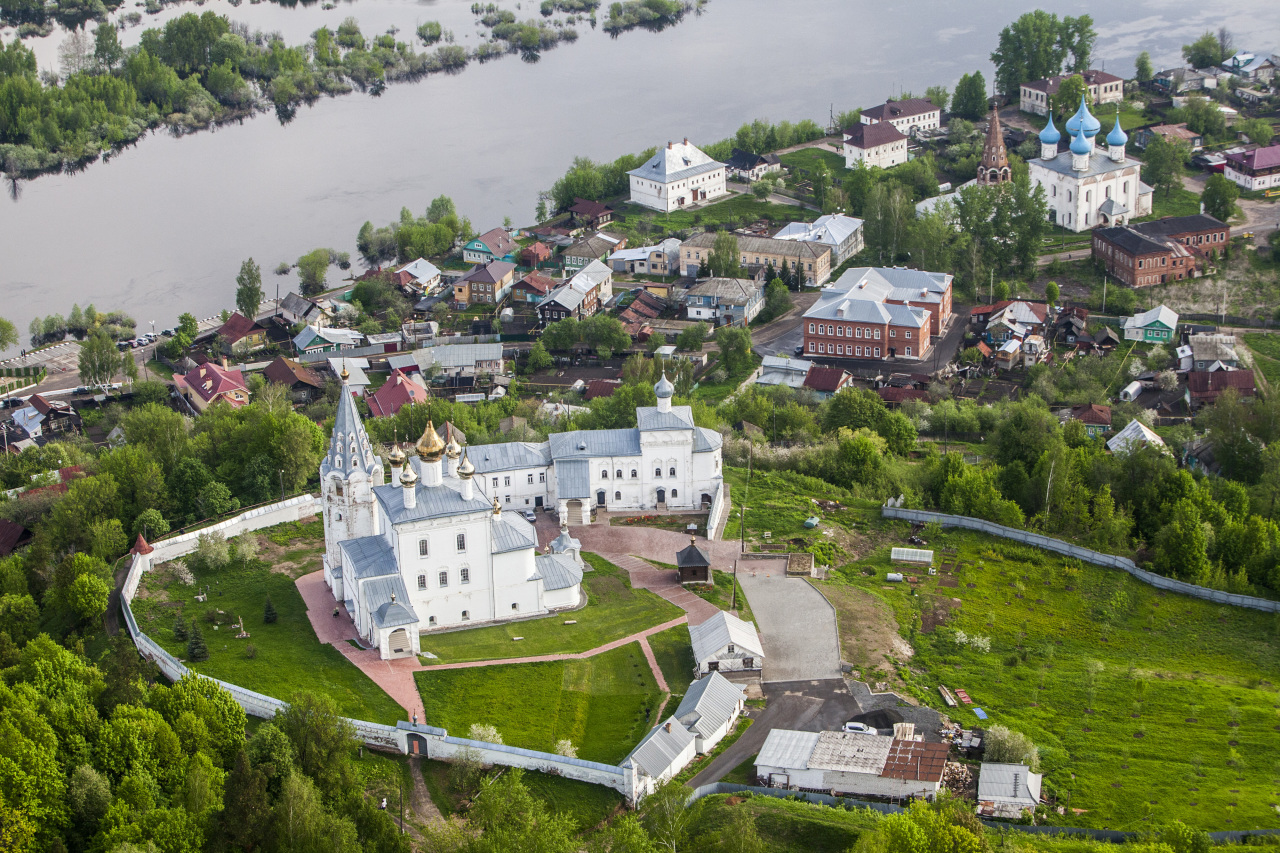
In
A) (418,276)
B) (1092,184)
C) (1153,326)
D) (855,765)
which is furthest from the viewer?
(1092,184)

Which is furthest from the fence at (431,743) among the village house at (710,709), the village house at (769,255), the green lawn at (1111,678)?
the village house at (769,255)

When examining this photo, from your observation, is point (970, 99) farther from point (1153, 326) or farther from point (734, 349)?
point (734, 349)

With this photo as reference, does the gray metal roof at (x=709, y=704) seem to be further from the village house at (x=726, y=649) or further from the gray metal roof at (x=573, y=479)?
the gray metal roof at (x=573, y=479)

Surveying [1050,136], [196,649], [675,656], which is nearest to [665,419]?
[675,656]

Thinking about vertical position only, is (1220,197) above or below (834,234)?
above

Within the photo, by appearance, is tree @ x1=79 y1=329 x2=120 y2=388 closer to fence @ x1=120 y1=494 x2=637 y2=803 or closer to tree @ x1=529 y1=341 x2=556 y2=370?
tree @ x1=529 y1=341 x2=556 y2=370

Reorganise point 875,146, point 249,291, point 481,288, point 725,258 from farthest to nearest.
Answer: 1. point 875,146
2. point 481,288
3. point 725,258
4. point 249,291

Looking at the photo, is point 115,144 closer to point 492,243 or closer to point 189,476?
point 492,243
